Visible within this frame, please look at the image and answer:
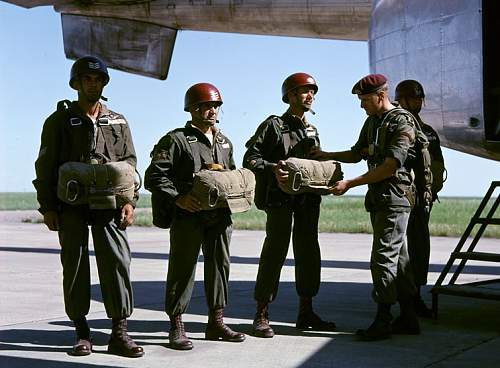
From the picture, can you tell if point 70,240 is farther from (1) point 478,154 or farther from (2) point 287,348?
(1) point 478,154

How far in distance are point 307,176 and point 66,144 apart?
5.81 ft

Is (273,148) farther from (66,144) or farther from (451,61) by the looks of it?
(451,61)

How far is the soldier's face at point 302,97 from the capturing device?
6449 mm

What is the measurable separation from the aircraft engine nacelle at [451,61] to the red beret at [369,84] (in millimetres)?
1224

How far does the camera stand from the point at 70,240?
561cm

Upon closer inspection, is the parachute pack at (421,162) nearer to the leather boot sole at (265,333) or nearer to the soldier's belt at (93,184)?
the leather boot sole at (265,333)

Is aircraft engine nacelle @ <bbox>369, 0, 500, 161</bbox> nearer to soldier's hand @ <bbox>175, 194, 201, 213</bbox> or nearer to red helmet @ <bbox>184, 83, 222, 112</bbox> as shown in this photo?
red helmet @ <bbox>184, 83, 222, 112</bbox>

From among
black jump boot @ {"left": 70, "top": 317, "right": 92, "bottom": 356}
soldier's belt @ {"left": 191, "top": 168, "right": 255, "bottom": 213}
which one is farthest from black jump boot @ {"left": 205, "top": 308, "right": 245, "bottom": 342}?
black jump boot @ {"left": 70, "top": 317, "right": 92, "bottom": 356}

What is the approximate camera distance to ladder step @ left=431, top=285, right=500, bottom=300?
21.8 feet

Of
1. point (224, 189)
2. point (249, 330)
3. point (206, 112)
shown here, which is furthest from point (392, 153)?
point (249, 330)

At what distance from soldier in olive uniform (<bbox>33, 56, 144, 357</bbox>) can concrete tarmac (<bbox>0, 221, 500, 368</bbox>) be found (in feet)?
1.16

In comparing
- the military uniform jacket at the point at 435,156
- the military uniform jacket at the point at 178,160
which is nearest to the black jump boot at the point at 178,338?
the military uniform jacket at the point at 178,160

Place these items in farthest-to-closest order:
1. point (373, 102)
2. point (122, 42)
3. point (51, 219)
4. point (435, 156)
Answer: point (122, 42)
point (435, 156)
point (373, 102)
point (51, 219)

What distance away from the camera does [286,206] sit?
21.0 feet
